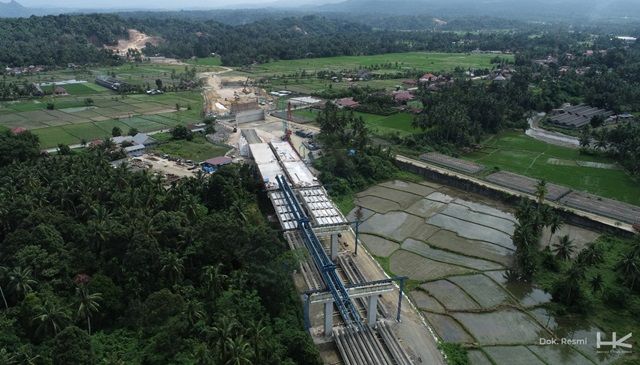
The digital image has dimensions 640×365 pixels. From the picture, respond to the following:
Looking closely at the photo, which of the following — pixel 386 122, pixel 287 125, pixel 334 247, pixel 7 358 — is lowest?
pixel 334 247

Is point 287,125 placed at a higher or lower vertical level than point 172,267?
higher

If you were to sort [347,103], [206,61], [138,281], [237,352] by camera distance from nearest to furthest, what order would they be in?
[237,352] < [138,281] < [347,103] < [206,61]

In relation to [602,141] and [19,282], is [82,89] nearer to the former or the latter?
[19,282]

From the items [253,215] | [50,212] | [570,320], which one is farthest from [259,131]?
[570,320]

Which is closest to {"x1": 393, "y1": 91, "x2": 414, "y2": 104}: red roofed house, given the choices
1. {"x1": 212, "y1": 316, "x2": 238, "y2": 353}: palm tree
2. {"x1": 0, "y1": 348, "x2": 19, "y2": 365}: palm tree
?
{"x1": 212, "y1": 316, "x2": 238, "y2": 353}: palm tree

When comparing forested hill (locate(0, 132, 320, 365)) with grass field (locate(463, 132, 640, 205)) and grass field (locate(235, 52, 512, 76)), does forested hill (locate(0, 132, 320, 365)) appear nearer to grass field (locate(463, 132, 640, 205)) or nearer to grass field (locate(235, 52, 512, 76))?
grass field (locate(463, 132, 640, 205))

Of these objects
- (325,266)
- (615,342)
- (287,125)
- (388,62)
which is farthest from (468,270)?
(388,62)

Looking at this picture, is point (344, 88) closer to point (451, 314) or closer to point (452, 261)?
point (452, 261)
